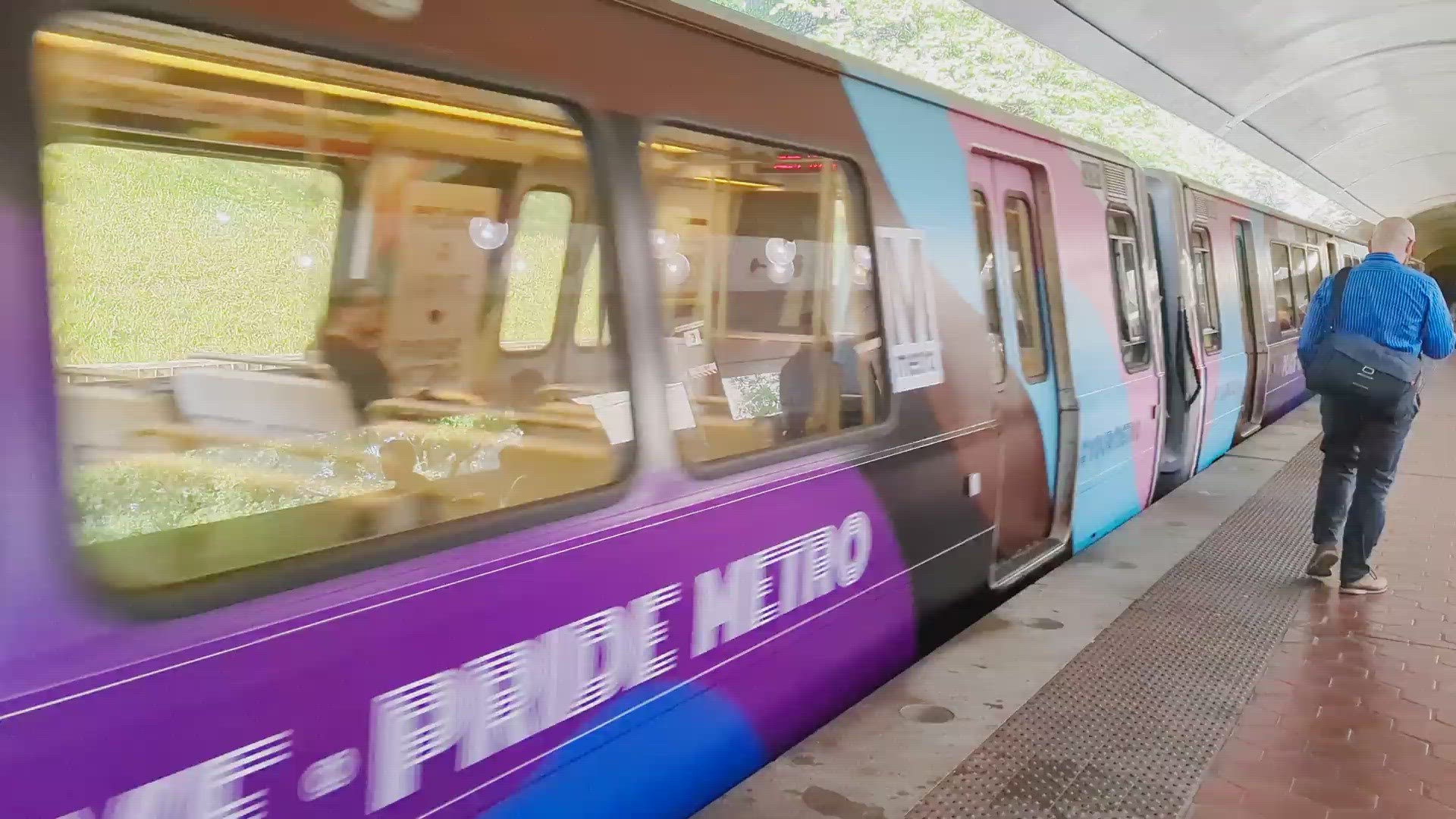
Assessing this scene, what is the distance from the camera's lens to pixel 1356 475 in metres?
5.10

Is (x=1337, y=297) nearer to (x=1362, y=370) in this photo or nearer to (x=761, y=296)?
(x=1362, y=370)

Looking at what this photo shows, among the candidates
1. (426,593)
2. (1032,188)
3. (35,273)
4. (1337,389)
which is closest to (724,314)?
(426,593)

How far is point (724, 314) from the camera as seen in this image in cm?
321

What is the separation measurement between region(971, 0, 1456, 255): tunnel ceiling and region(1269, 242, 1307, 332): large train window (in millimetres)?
2334

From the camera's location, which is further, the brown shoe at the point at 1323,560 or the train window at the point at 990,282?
the brown shoe at the point at 1323,560

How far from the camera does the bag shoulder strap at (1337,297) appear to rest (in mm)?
4848

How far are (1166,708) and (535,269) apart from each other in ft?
8.17

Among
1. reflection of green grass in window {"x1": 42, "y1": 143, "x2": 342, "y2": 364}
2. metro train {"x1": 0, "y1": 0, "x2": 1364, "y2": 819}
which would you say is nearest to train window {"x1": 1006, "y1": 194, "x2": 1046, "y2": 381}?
metro train {"x1": 0, "y1": 0, "x2": 1364, "y2": 819}

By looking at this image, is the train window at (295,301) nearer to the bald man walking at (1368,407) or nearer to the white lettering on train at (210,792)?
the white lettering on train at (210,792)

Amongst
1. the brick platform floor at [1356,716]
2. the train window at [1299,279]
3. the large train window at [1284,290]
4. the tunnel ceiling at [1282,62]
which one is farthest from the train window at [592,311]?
the train window at [1299,279]

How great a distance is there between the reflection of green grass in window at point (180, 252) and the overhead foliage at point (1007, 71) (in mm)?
7331

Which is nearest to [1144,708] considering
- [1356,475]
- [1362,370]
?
[1362,370]

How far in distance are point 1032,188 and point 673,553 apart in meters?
3.36

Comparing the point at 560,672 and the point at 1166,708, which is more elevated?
the point at 560,672
